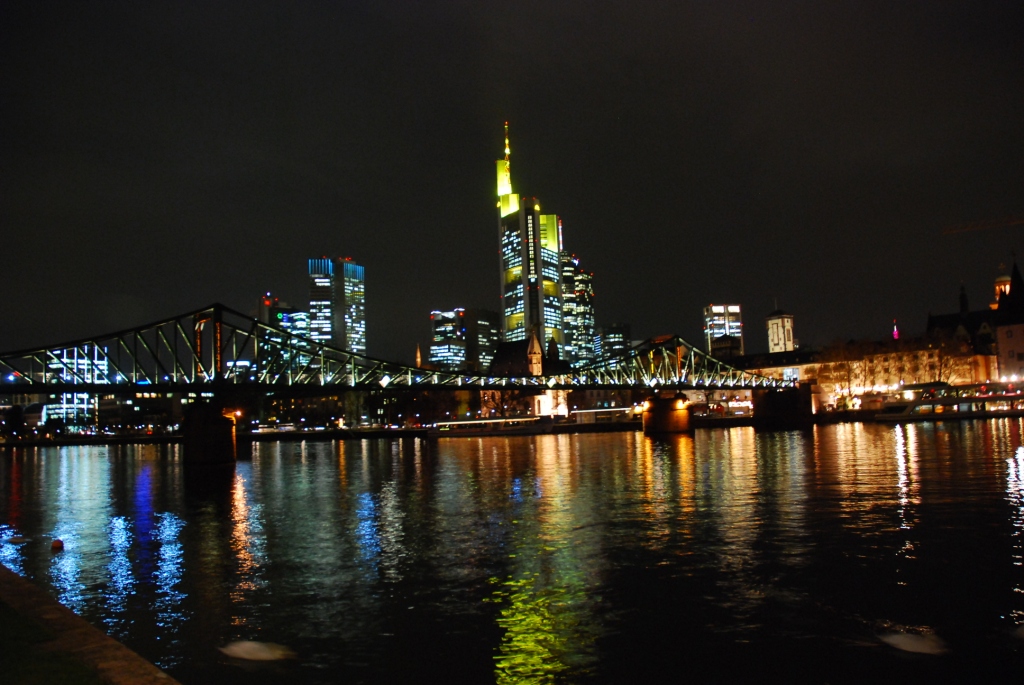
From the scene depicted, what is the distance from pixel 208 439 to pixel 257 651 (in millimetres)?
52956

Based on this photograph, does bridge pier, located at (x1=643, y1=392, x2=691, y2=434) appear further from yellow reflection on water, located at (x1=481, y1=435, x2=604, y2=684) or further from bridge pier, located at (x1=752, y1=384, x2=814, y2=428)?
yellow reflection on water, located at (x1=481, y1=435, x2=604, y2=684)

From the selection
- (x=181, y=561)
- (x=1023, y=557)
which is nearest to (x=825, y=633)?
(x=1023, y=557)

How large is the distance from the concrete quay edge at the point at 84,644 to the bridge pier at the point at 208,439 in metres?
51.1

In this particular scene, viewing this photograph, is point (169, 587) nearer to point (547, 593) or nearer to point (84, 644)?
point (547, 593)

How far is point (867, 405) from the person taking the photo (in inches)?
4382

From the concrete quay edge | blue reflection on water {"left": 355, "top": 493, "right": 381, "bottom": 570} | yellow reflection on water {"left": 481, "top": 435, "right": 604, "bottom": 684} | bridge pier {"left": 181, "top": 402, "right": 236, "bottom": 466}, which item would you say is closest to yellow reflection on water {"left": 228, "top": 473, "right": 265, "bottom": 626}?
blue reflection on water {"left": 355, "top": 493, "right": 381, "bottom": 570}

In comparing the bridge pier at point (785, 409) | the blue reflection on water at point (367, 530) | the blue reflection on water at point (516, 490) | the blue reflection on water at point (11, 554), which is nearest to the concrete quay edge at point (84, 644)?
the blue reflection on water at point (367, 530)

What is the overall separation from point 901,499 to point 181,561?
66.0 ft

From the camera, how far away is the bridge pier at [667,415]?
308 ft

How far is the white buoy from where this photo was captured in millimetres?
11172

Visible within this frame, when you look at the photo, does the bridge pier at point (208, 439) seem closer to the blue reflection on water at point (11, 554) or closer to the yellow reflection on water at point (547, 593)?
the blue reflection on water at point (11, 554)

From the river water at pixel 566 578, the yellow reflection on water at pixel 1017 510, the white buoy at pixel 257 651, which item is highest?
the white buoy at pixel 257 651

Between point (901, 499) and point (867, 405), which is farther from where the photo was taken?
point (867, 405)

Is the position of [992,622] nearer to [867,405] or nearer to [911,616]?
[911,616]
